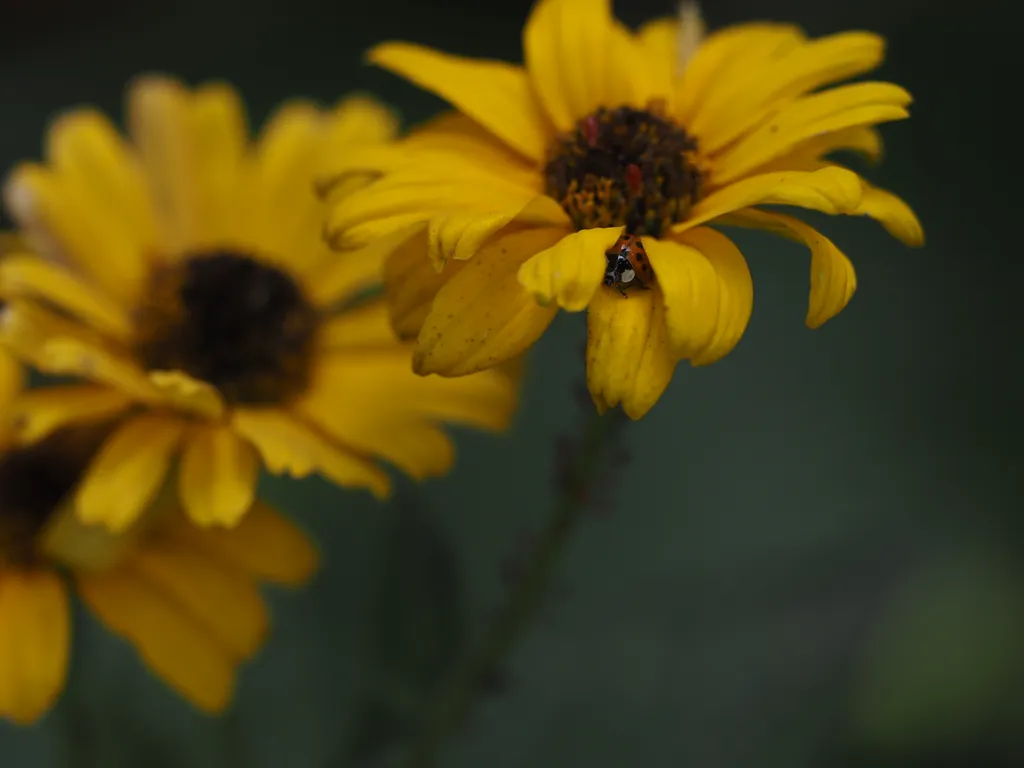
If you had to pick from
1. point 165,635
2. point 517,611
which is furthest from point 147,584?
point 517,611

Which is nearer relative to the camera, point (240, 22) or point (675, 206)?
point (675, 206)

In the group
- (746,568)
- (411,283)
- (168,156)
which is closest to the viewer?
(411,283)

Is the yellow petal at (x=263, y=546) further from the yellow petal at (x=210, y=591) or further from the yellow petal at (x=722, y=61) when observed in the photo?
the yellow petal at (x=722, y=61)

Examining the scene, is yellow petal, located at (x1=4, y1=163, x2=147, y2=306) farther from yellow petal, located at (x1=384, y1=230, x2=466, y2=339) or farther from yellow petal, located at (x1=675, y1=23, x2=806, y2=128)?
yellow petal, located at (x1=675, y1=23, x2=806, y2=128)

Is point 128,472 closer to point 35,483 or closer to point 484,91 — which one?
point 35,483

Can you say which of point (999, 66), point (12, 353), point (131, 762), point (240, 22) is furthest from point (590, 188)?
point (240, 22)

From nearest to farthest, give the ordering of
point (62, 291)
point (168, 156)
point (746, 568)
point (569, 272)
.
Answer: point (569, 272) → point (62, 291) → point (168, 156) → point (746, 568)

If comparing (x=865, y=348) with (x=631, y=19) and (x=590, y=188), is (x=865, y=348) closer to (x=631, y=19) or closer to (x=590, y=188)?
(x=631, y=19)
